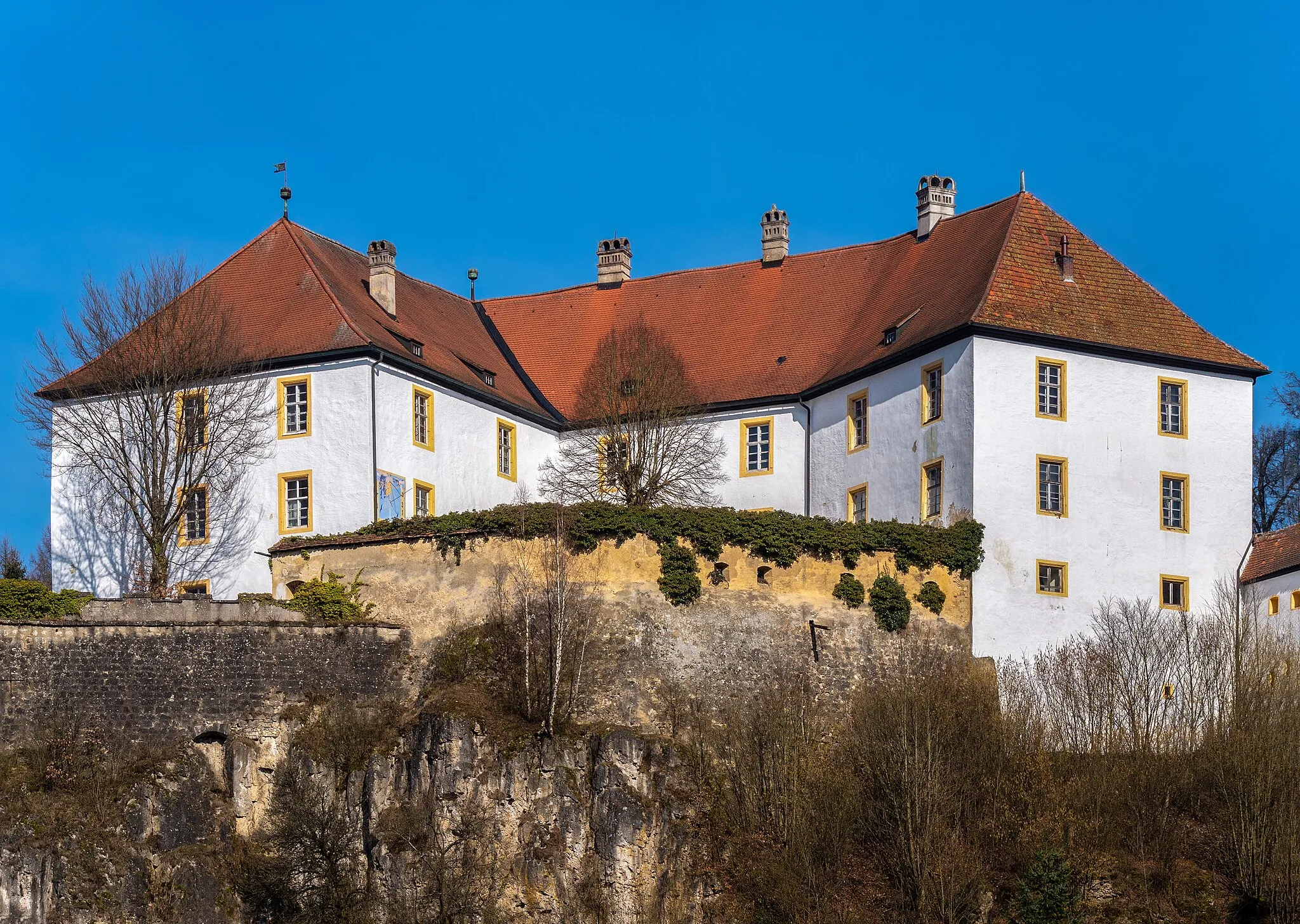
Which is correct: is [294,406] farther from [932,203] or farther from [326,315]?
[932,203]

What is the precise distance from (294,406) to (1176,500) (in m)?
20.4

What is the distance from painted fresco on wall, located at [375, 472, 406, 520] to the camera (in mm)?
51375

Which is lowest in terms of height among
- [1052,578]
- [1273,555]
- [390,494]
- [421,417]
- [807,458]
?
[1052,578]

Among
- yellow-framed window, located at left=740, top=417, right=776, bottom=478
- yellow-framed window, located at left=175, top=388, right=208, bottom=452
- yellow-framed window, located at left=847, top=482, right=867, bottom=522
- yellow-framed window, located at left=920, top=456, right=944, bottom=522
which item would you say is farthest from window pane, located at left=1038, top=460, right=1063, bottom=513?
yellow-framed window, located at left=175, top=388, right=208, bottom=452

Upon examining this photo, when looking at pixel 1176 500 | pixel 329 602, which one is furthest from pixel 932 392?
pixel 329 602

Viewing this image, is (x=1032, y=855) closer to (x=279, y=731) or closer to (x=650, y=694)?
(x=650, y=694)

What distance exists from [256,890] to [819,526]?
46.4 feet

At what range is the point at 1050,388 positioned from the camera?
5075cm

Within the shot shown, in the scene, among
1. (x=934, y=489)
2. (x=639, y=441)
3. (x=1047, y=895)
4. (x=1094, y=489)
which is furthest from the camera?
(x=639, y=441)

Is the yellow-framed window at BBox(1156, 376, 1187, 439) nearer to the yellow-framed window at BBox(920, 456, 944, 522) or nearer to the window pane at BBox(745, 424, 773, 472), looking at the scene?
the yellow-framed window at BBox(920, 456, 944, 522)

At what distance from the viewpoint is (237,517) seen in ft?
170

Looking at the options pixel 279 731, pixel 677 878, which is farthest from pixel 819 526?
pixel 279 731

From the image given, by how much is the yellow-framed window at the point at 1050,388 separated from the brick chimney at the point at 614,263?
16331 millimetres

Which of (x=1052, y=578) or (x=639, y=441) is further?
(x=639, y=441)
